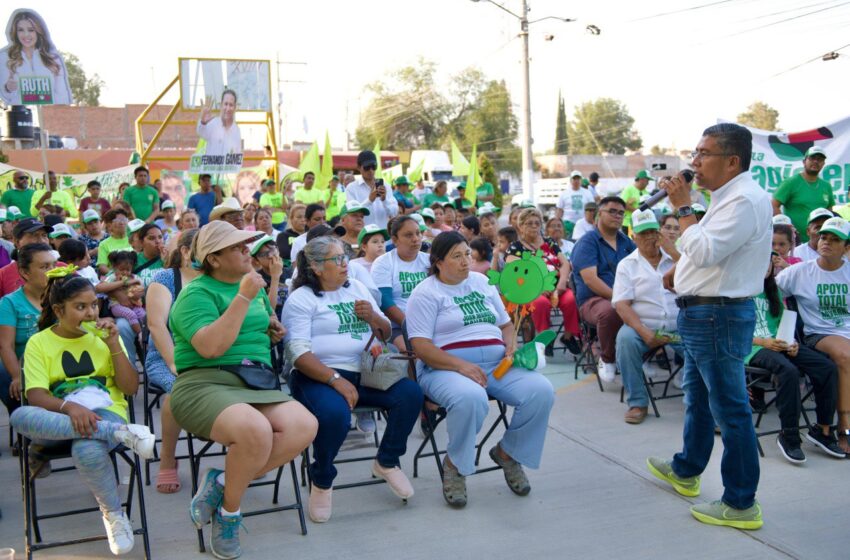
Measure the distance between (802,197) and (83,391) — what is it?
7073 millimetres

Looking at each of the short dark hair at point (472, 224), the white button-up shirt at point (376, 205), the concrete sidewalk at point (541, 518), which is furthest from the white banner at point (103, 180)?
the concrete sidewalk at point (541, 518)

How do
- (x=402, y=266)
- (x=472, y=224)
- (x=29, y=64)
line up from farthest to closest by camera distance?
(x=29, y=64) → (x=472, y=224) → (x=402, y=266)

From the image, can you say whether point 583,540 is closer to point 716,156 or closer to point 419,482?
point 419,482

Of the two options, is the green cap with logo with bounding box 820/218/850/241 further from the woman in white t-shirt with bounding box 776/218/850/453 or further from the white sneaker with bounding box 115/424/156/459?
the white sneaker with bounding box 115/424/156/459

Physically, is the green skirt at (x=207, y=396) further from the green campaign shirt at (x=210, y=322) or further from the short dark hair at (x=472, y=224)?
the short dark hair at (x=472, y=224)

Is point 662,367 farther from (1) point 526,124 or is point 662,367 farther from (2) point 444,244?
(1) point 526,124

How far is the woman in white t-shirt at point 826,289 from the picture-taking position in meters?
4.96

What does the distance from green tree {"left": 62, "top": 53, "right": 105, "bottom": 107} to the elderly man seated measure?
73.5 meters

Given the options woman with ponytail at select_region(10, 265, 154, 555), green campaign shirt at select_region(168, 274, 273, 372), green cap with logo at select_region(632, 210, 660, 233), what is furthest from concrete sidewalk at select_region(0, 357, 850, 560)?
green cap with logo at select_region(632, 210, 660, 233)

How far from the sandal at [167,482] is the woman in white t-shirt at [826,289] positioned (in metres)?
4.00

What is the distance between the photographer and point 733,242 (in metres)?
3.43

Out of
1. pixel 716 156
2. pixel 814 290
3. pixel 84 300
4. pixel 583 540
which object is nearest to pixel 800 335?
pixel 814 290

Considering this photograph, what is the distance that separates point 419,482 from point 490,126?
2254 inches

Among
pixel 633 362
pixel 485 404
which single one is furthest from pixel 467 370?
pixel 633 362
